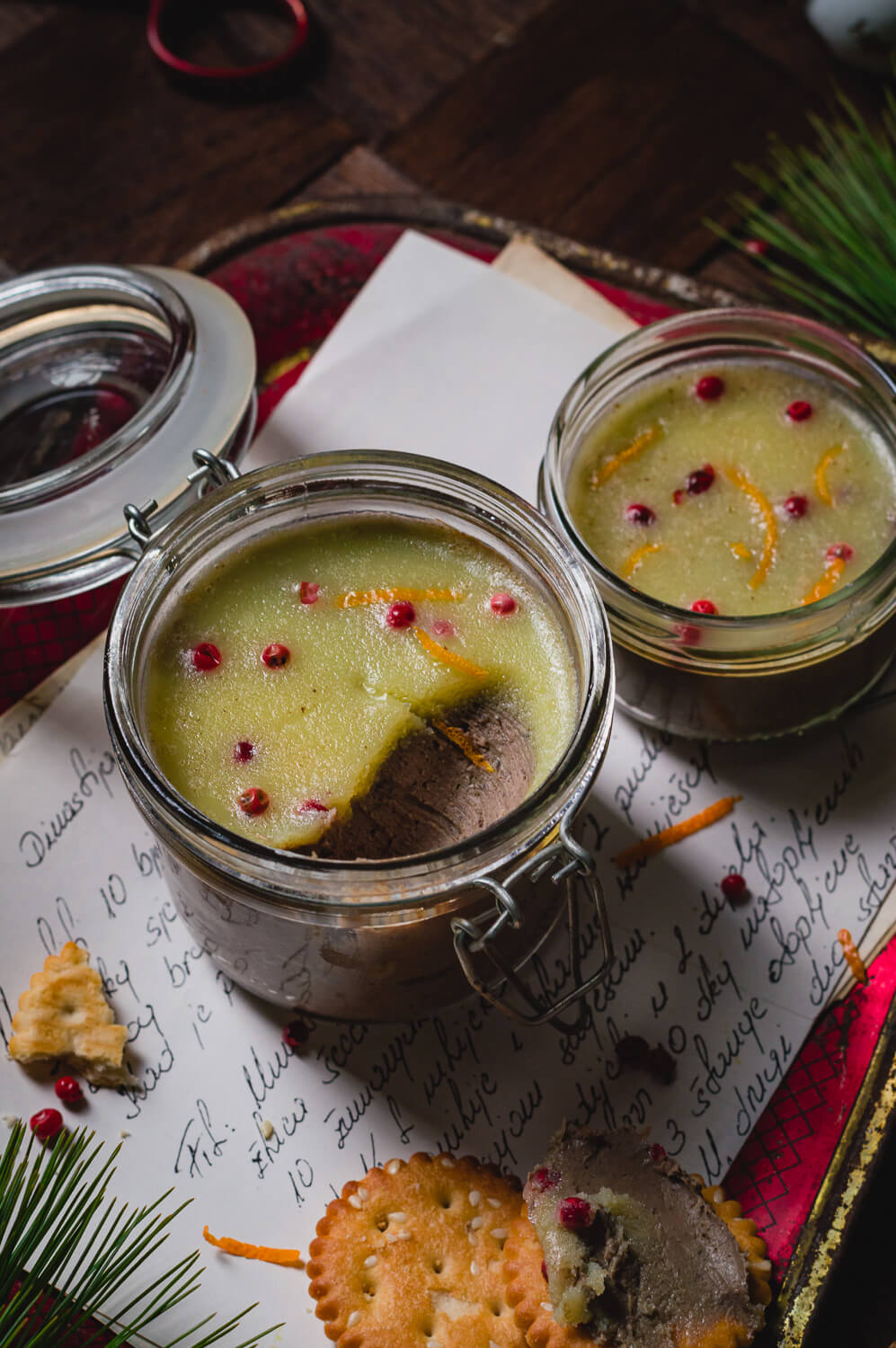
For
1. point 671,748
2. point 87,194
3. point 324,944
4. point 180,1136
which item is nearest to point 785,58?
point 87,194

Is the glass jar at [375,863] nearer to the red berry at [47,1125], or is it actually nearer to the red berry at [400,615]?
the red berry at [400,615]

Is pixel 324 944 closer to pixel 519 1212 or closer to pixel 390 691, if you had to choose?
pixel 390 691

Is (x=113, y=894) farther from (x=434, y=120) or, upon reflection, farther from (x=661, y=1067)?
(x=434, y=120)

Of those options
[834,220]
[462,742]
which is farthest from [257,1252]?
[834,220]

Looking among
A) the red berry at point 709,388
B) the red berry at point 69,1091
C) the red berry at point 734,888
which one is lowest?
the red berry at point 69,1091

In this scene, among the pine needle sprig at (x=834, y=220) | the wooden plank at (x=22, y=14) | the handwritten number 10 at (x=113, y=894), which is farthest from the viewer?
the wooden plank at (x=22, y=14)

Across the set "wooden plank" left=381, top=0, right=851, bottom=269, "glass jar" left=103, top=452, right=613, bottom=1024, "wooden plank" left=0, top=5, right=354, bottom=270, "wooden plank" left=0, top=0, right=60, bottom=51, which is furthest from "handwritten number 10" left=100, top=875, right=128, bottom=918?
"wooden plank" left=0, top=0, right=60, bottom=51

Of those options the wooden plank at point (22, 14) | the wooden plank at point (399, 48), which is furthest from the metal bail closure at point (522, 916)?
the wooden plank at point (22, 14)
